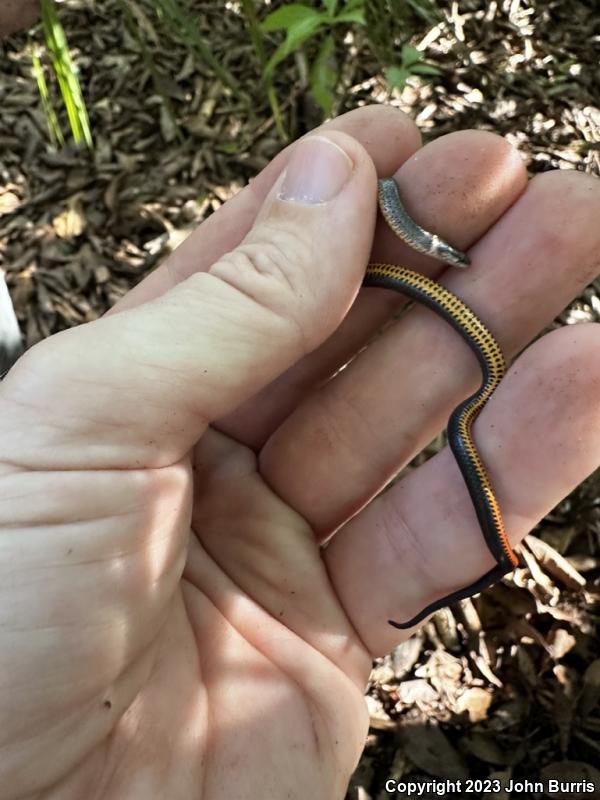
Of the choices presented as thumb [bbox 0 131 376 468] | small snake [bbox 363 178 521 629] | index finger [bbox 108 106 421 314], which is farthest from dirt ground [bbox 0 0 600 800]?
thumb [bbox 0 131 376 468]

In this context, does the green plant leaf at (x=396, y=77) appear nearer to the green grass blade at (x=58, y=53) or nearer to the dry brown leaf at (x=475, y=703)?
the green grass blade at (x=58, y=53)

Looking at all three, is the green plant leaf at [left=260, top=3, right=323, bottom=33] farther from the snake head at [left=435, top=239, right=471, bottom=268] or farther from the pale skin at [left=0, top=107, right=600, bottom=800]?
the snake head at [left=435, top=239, right=471, bottom=268]

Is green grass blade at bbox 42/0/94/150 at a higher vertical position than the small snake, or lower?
higher

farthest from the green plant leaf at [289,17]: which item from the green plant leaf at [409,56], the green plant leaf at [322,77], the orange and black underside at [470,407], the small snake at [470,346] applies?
the orange and black underside at [470,407]

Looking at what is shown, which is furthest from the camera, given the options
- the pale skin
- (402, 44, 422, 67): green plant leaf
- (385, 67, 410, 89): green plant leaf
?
(402, 44, 422, 67): green plant leaf

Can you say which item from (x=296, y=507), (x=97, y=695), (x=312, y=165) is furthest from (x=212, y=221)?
(x=97, y=695)

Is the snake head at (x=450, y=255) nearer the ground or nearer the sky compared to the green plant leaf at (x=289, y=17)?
nearer the ground

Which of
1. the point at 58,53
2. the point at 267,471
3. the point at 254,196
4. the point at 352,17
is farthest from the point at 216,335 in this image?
the point at 352,17
